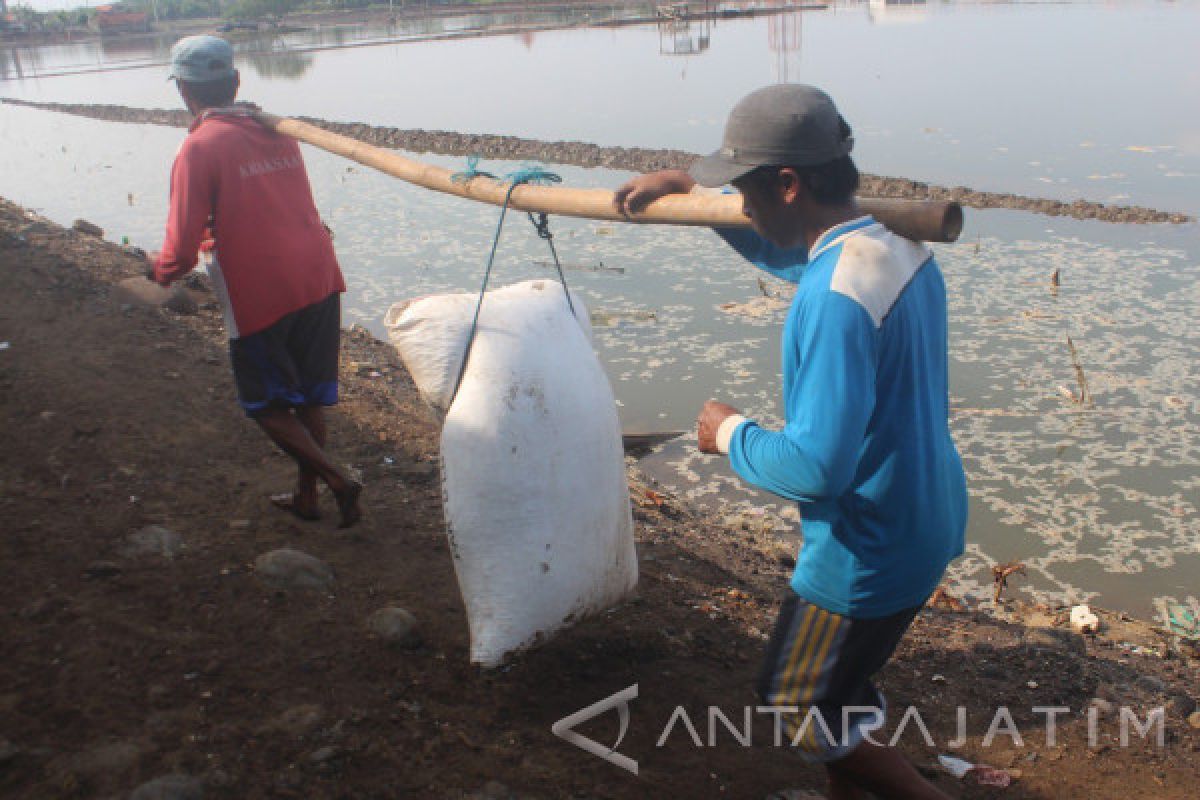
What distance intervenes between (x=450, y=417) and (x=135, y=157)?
14491 mm

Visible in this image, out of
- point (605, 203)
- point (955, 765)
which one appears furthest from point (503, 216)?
point (955, 765)

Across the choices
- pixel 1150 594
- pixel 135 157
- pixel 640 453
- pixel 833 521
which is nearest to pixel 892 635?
pixel 833 521

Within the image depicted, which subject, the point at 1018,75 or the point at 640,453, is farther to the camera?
the point at 1018,75

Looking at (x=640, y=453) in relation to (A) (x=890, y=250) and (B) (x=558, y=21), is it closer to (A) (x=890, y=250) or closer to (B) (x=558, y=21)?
(A) (x=890, y=250)

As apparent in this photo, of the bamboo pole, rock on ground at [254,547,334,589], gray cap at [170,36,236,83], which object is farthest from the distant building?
rock on ground at [254,547,334,589]

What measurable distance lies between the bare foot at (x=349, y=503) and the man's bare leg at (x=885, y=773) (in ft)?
5.87

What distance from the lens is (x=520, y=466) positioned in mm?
2246

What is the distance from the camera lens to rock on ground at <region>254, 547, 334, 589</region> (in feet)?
9.14

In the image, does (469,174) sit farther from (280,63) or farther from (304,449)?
(280,63)

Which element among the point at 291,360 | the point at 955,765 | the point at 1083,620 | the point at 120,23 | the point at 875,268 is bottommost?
the point at 1083,620

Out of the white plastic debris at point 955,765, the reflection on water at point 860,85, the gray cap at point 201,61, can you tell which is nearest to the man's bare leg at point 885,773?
the white plastic debris at point 955,765

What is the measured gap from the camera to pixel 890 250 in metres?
1.67

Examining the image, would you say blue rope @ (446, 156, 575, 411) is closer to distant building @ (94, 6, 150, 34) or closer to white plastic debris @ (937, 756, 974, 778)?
white plastic debris @ (937, 756, 974, 778)

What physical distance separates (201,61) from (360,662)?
1.77 meters
